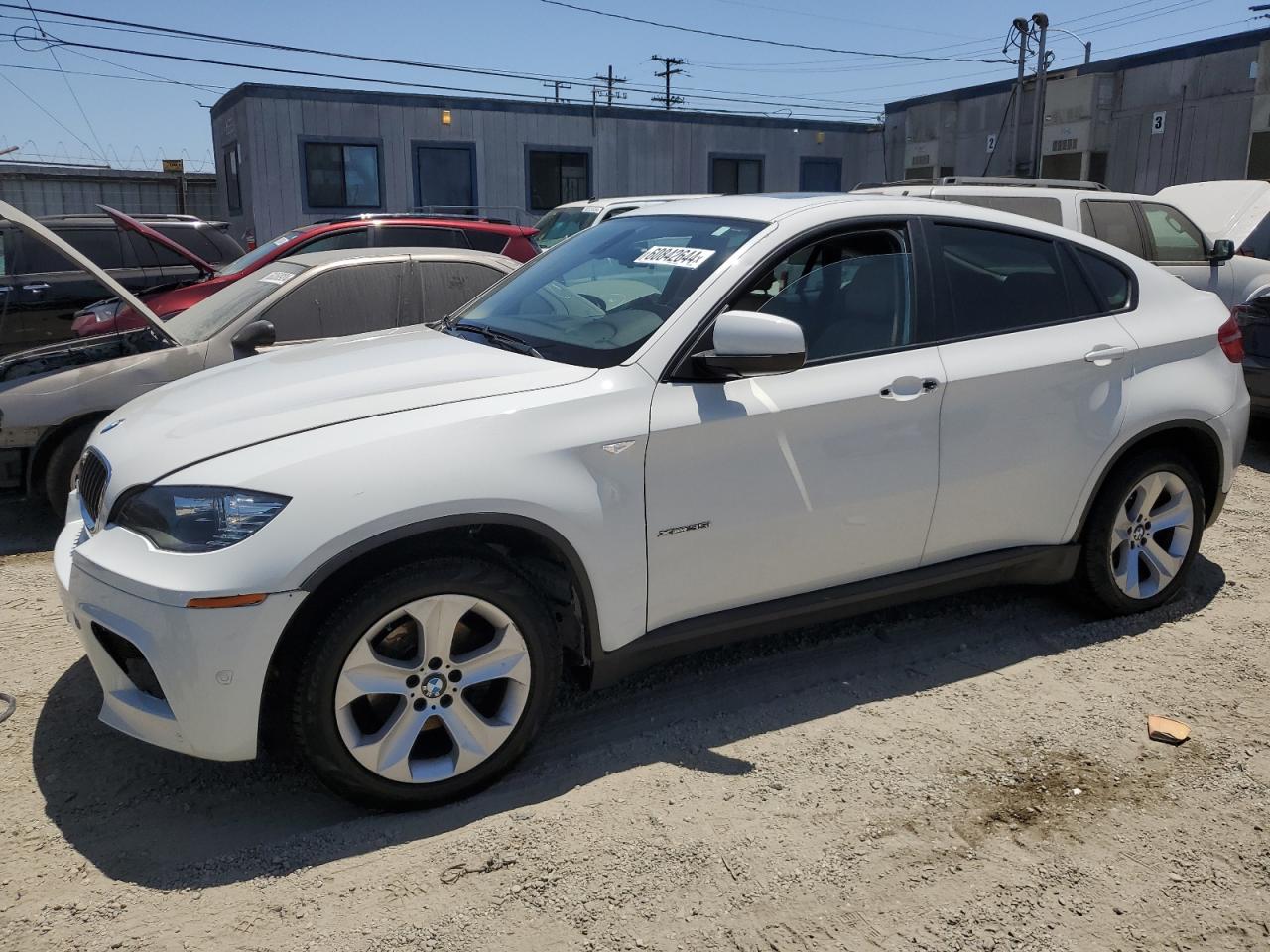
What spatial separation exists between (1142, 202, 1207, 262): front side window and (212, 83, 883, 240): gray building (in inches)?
701

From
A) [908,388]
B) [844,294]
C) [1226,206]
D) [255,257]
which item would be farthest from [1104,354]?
[1226,206]

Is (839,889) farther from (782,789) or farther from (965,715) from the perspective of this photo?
(965,715)

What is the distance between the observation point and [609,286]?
378 cm

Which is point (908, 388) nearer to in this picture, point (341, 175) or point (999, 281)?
point (999, 281)

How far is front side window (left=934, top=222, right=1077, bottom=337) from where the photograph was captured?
390cm

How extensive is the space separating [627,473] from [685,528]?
0.90ft

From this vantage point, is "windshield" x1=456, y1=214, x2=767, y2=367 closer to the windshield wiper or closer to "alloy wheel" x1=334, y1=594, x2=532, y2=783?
the windshield wiper

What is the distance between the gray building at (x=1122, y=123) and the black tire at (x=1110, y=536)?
2065cm

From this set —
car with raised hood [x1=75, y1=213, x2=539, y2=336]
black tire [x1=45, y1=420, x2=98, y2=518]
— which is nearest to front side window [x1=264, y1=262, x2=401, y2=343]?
black tire [x1=45, y1=420, x2=98, y2=518]

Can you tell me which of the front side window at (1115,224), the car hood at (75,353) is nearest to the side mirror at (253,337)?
the car hood at (75,353)

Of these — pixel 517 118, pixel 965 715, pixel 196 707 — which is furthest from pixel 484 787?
pixel 517 118

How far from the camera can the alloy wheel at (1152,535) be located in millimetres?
4336

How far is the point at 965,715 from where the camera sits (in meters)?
3.70

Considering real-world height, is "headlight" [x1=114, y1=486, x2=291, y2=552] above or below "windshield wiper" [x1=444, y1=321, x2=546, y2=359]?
below
